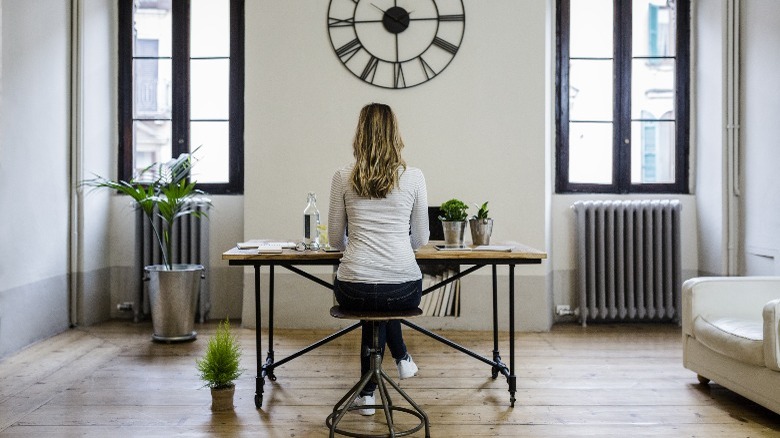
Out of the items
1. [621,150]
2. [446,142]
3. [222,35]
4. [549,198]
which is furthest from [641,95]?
[222,35]

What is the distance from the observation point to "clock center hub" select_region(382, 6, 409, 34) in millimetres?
5281

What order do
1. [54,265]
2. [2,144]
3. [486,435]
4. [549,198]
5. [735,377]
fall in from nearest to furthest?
[486,435]
[735,377]
[2,144]
[54,265]
[549,198]

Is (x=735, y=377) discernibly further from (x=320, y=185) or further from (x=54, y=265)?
Result: (x=54, y=265)

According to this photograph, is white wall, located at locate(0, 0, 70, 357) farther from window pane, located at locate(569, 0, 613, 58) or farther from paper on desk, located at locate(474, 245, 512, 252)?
window pane, located at locate(569, 0, 613, 58)

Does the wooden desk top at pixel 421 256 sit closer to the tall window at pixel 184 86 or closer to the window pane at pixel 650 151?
the tall window at pixel 184 86

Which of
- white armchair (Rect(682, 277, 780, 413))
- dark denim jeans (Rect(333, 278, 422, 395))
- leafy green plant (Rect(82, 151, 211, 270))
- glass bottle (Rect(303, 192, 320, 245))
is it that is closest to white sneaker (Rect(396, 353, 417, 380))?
dark denim jeans (Rect(333, 278, 422, 395))

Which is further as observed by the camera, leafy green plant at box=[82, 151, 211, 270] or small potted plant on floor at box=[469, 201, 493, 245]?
leafy green plant at box=[82, 151, 211, 270]

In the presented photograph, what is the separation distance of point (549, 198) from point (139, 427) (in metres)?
3.54

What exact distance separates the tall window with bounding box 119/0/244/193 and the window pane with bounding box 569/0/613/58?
2.69 m

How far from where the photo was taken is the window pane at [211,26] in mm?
5770

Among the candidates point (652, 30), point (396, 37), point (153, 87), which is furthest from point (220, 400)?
point (652, 30)

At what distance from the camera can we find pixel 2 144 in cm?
432

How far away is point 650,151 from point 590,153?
499mm

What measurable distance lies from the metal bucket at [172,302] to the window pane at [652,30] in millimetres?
3937
